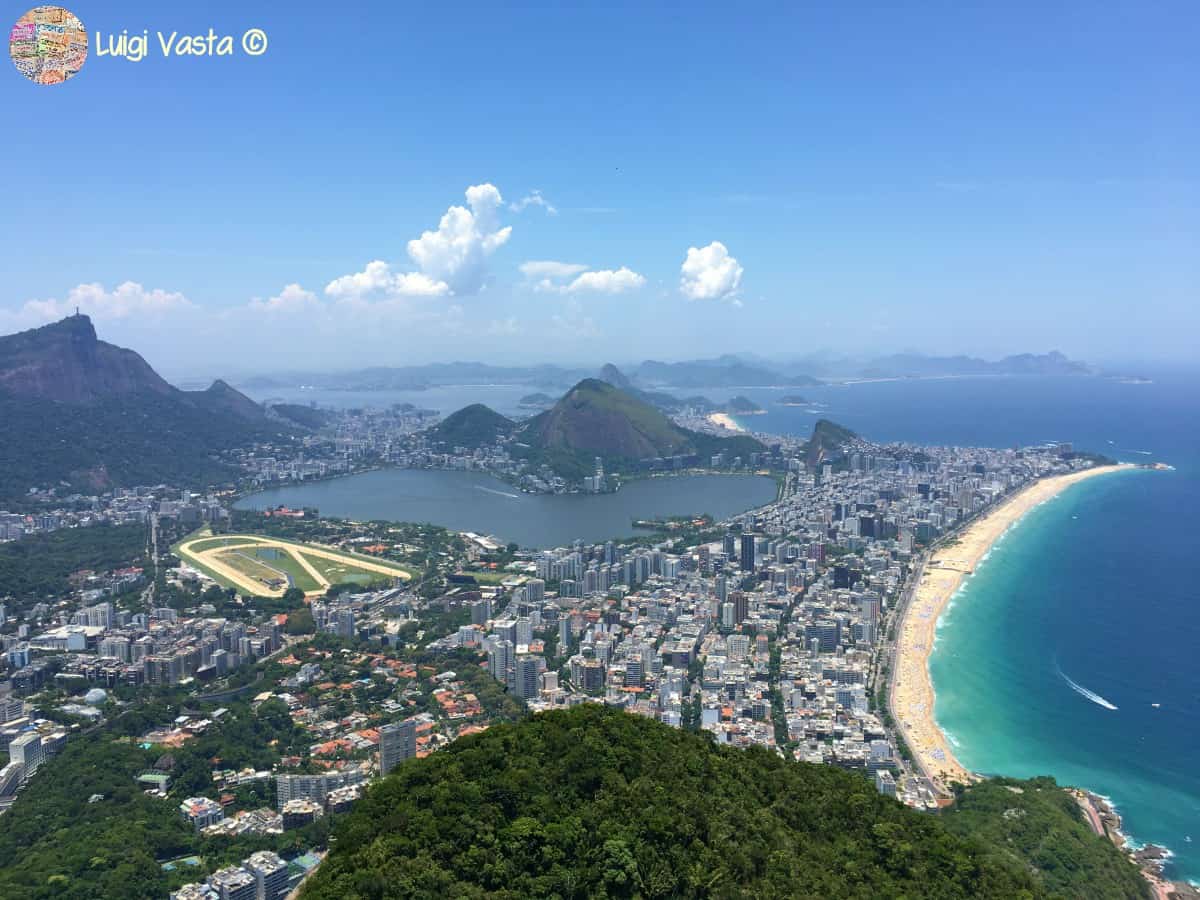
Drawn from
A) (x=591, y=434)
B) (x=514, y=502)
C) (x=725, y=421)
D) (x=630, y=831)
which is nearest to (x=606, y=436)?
(x=591, y=434)

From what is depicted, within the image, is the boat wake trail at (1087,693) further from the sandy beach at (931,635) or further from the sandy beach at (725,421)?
the sandy beach at (725,421)

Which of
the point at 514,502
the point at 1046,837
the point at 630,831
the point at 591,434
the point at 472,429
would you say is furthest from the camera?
the point at 472,429

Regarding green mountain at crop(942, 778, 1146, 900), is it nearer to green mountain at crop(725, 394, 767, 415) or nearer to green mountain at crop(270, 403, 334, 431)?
green mountain at crop(270, 403, 334, 431)

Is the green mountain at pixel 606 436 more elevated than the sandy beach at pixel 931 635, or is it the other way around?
the green mountain at pixel 606 436

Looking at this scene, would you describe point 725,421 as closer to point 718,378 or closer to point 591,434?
point 591,434

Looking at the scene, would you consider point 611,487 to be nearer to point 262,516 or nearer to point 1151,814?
point 262,516

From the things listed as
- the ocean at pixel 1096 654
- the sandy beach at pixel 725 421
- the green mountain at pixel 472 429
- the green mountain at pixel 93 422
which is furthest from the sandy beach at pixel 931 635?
the green mountain at pixel 93 422

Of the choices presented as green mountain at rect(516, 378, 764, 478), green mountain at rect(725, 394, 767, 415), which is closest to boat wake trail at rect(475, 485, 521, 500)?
green mountain at rect(516, 378, 764, 478)
